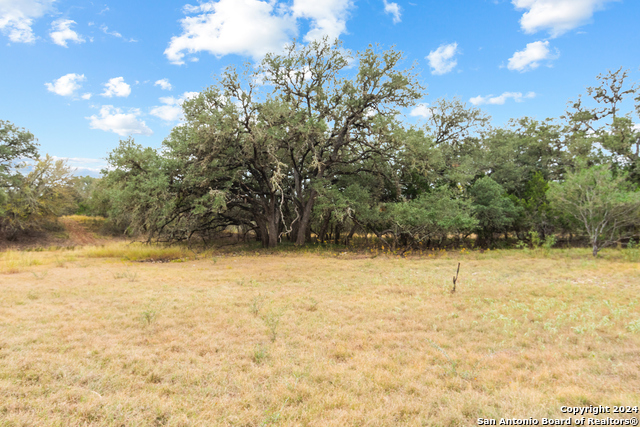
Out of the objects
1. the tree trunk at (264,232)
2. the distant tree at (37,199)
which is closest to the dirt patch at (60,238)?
the distant tree at (37,199)

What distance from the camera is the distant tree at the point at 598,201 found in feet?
49.8

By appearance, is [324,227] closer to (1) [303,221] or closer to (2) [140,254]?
(1) [303,221]

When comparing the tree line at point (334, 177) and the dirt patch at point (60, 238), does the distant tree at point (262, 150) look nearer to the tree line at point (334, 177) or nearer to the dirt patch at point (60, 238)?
the tree line at point (334, 177)

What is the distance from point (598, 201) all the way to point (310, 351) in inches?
674

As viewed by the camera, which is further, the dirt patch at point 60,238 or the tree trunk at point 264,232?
the dirt patch at point 60,238

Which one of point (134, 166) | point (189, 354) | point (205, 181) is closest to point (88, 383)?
point (189, 354)

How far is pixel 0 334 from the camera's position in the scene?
505cm

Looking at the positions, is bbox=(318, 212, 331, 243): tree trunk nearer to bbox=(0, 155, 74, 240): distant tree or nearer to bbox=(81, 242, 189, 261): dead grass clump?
bbox=(81, 242, 189, 261): dead grass clump

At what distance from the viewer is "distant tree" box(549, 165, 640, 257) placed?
49.8ft

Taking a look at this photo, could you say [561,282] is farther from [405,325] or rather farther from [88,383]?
[88,383]

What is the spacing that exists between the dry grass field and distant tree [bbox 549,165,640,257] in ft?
25.6

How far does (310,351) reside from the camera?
4891 millimetres

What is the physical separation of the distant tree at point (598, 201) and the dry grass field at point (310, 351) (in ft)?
25.6

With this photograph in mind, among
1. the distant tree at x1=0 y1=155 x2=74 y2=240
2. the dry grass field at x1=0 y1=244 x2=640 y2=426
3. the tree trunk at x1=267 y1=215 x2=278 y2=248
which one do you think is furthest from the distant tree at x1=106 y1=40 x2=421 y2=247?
the distant tree at x1=0 y1=155 x2=74 y2=240
